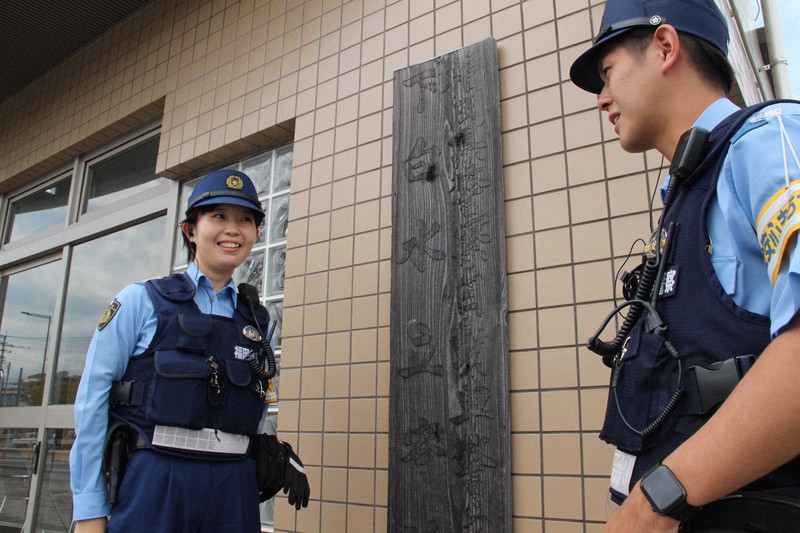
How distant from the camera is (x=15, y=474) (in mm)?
4973

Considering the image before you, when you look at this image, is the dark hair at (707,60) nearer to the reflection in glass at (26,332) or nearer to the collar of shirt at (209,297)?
the collar of shirt at (209,297)

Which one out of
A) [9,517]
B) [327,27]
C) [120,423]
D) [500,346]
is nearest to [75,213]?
[9,517]

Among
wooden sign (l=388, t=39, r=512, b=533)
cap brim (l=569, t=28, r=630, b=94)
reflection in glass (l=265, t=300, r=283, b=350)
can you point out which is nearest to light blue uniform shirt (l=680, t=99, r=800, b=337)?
cap brim (l=569, t=28, r=630, b=94)

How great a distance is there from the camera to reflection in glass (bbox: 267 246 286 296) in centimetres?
344

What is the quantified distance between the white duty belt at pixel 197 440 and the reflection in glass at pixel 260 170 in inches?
80.8

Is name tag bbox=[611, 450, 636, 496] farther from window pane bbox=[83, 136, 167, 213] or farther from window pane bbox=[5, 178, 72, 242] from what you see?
window pane bbox=[5, 178, 72, 242]

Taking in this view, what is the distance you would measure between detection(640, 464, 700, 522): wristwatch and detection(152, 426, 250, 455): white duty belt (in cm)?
145

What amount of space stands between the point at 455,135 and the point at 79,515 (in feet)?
6.66

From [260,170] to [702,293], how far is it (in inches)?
128

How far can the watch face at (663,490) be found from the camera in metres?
0.79

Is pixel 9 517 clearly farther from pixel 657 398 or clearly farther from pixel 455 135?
→ pixel 657 398

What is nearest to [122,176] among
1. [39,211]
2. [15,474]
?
[39,211]

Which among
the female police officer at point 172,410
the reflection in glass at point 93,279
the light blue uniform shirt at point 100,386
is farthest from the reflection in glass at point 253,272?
the light blue uniform shirt at point 100,386

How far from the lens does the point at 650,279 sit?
1037 mm
